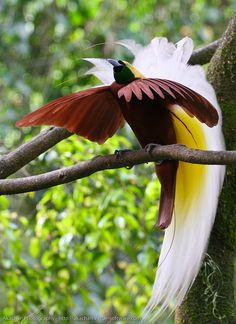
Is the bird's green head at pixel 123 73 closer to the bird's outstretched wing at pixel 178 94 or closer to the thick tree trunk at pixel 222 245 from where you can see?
the bird's outstretched wing at pixel 178 94

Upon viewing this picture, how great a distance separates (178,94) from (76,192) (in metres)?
1.13

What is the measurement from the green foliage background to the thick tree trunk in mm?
474

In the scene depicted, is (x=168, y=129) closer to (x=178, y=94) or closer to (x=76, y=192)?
(x=178, y=94)

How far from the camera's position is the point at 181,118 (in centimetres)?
177

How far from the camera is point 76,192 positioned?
104 inches

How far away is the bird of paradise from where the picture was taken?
173 cm

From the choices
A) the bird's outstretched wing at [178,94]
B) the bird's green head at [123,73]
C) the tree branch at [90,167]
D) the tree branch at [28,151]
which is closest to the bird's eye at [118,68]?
the bird's green head at [123,73]

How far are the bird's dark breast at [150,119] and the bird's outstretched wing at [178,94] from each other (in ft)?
0.37

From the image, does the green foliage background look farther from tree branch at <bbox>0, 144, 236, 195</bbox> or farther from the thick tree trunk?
the thick tree trunk

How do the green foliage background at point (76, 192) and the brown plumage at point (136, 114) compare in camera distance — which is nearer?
the brown plumage at point (136, 114)

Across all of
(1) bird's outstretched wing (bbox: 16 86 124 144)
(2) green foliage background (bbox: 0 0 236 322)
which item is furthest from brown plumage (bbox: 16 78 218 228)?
(2) green foliage background (bbox: 0 0 236 322)

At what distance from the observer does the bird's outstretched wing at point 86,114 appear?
166 centimetres

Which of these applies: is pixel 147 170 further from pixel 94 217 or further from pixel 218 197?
pixel 218 197

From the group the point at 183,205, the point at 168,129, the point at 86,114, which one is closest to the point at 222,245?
the point at 183,205
